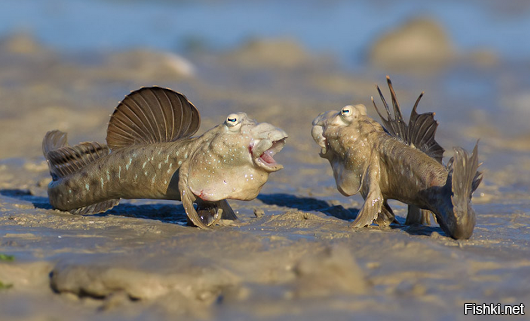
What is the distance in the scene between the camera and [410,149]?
4.57 m

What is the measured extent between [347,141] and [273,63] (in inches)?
452

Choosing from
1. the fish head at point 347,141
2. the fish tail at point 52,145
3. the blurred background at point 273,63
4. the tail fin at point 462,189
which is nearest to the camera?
the tail fin at point 462,189

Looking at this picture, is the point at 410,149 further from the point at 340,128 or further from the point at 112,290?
the point at 112,290

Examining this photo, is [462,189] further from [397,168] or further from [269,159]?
[269,159]

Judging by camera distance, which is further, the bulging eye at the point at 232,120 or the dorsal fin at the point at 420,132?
the dorsal fin at the point at 420,132

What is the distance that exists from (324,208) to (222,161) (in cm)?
142

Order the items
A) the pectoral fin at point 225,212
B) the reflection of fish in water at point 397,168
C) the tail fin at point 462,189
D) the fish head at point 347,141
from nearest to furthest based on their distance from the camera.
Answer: the tail fin at point 462,189 < the reflection of fish in water at point 397,168 < the pectoral fin at point 225,212 < the fish head at point 347,141

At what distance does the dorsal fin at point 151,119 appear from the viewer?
14.9 feet

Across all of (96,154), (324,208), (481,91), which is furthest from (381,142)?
(481,91)

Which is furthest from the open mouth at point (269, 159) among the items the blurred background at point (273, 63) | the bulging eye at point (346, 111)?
the blurred background at point (273, 63)

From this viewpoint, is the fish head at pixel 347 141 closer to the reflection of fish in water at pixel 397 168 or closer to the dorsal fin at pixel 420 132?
the reflection of fish in water at pixel 397 168

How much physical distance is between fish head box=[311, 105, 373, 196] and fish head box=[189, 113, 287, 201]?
0.60 metres

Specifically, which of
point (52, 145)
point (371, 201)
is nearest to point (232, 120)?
point (371, 201)

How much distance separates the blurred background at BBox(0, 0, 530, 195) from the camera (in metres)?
9.05
